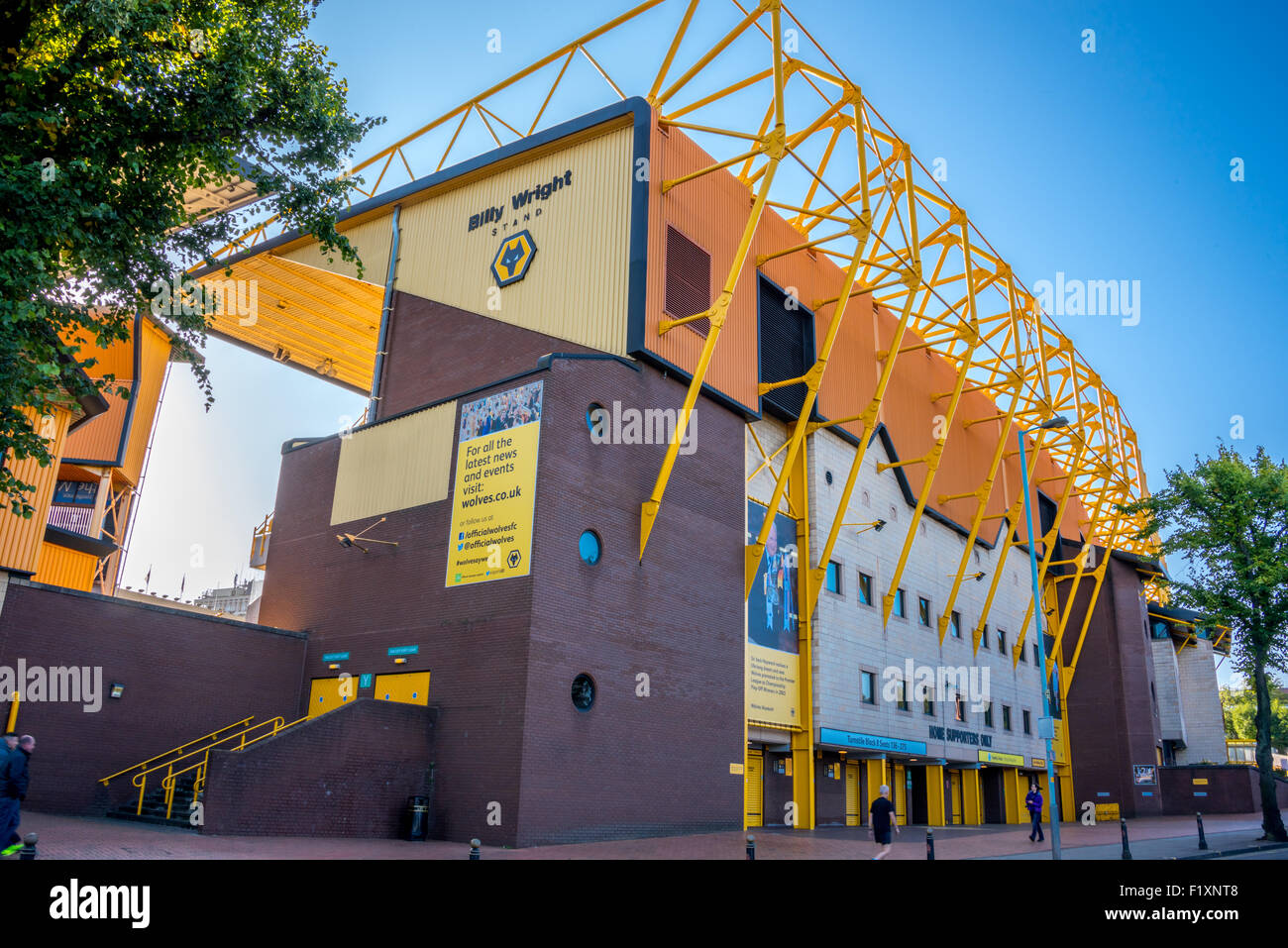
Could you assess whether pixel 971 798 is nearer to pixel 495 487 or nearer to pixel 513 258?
pixel 495 487

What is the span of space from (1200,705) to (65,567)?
2349 inches

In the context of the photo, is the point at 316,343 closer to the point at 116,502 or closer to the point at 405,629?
the point at 116,502

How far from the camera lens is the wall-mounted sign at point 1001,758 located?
3909 centimetres

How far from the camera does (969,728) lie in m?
38.5

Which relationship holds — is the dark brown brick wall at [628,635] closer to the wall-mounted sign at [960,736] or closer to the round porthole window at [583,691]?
the round porthole window at [583,691]

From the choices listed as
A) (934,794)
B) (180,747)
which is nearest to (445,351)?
(180,747)

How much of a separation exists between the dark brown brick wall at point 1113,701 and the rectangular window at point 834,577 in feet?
82.5

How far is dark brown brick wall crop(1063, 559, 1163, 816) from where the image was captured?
4728cm

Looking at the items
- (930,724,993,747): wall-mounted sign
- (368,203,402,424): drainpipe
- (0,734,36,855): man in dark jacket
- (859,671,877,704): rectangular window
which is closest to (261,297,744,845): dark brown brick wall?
(368,203,402,424): drainpipe

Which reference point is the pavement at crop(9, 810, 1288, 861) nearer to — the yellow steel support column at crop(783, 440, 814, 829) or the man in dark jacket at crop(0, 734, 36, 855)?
the man in dark jacket at crop(0, 734, 36, 855)
